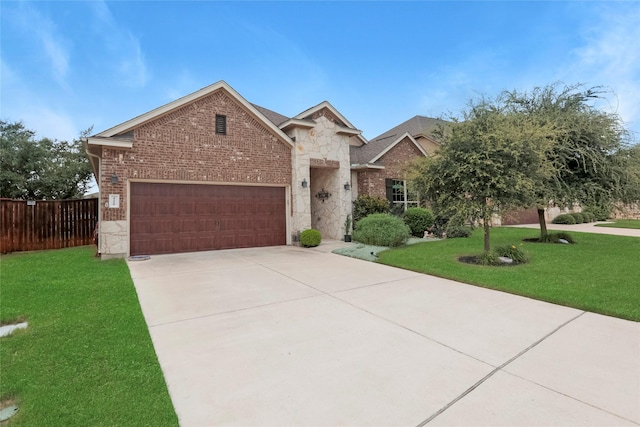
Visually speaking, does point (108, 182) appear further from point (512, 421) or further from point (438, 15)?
point (438, 15)

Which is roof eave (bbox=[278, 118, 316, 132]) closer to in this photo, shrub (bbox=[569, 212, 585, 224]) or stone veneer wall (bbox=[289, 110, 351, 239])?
stone veneer wall (bbox=[289, 110, 351, 239])

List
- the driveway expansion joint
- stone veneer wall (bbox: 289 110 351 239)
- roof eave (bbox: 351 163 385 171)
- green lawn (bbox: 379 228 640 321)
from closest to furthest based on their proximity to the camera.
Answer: the driveway expansion joint → green lawn (bbox: 379 228 640 321) → stone veneer wall (bbox: 289 110 351 239) → roof eave (bbox: 351 163 385 171)

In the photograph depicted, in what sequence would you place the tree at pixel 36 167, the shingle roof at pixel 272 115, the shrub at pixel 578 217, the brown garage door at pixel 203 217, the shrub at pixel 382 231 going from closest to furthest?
the brown garage door at pixel 203 217 < the shrub at pixel 382 231 < the tree at pixel 36 167 < the shingle roof at pixel 272 115 < the shrub at pixel 578 217

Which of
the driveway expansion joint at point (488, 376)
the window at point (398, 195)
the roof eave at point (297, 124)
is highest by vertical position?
the roof eave at point (297, 124)

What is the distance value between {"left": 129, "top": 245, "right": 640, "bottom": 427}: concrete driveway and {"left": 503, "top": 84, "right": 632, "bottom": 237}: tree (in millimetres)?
7712

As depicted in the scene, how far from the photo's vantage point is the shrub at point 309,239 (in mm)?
12172

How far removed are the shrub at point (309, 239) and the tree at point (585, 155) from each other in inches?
300

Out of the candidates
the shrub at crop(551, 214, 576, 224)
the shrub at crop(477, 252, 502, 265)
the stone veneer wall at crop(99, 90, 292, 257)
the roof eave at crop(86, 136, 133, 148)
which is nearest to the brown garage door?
the stone veneer wall at crop(99, 90, 292, 257)

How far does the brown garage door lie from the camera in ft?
34.0

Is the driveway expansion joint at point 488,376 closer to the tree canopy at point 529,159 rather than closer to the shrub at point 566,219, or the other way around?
the tree canopy at point 529,159

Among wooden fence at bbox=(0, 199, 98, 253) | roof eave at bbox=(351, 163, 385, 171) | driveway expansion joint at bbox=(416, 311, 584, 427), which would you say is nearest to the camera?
driveway expansion joint at bbox=(416, 311, 584, 427)

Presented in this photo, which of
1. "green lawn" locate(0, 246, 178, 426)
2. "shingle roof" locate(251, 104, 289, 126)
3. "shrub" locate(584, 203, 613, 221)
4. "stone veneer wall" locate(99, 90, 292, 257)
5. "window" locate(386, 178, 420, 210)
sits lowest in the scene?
"green lawn" locate(0, 246, 178, 426)

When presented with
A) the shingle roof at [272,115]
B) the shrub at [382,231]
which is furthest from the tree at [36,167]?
the shrub at [382,231]

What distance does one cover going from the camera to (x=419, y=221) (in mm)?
14461
